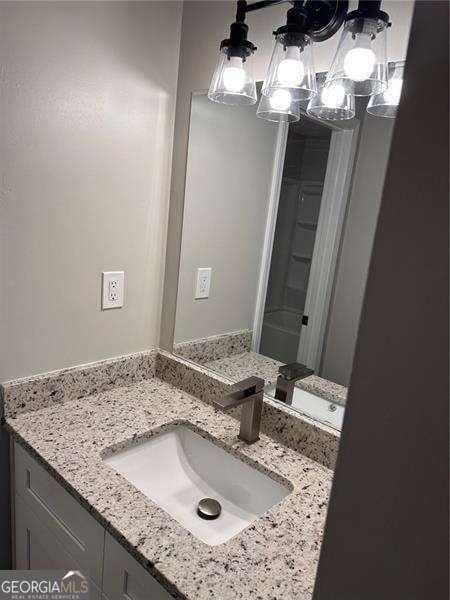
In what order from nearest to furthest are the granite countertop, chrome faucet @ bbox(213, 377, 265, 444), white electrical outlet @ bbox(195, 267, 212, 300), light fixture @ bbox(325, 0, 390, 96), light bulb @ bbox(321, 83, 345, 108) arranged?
the granite countertop → light fixture @ bbox(325, 0, 390, 96) → light bulb @ bbox(321, 83, 345, 108) → chrome faucet @ bbox(213, 377, 265, 444) → white electrical outlet @ bbox(195, 267, 212, 300)

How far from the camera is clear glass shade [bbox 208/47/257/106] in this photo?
102 cm

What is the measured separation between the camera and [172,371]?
140 centimetres

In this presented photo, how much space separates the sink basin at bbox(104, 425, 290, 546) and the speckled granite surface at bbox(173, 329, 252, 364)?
0.27 meters

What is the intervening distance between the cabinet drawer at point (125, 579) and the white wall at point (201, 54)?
2.31 ft

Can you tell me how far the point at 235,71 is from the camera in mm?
1027

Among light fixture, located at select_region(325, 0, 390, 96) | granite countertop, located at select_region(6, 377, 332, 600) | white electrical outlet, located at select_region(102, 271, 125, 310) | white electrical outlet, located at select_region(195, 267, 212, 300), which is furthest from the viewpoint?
white electrical outlet, located at select_region(195, 267, 212, 300)

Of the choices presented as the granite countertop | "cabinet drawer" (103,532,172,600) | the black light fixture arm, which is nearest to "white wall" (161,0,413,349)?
the black light fixture arm

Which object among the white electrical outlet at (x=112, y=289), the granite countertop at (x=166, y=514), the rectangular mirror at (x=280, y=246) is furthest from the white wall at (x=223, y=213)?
the granite countertop at (x=166, y=514)

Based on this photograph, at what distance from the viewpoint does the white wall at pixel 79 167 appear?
3.20 feet

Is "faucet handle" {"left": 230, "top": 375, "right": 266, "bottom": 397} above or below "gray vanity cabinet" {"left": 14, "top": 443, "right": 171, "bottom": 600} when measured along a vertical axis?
above

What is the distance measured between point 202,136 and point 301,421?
0.92 metres

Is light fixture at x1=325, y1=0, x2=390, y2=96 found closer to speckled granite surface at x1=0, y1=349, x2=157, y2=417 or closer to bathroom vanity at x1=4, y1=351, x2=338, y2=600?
bathroom vanity at x1=4, y1=351, x2=338, y2=600

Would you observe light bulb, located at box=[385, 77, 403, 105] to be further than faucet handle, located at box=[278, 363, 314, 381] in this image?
No

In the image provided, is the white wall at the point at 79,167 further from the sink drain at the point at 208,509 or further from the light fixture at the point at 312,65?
the sink drain at the point at 208,509
